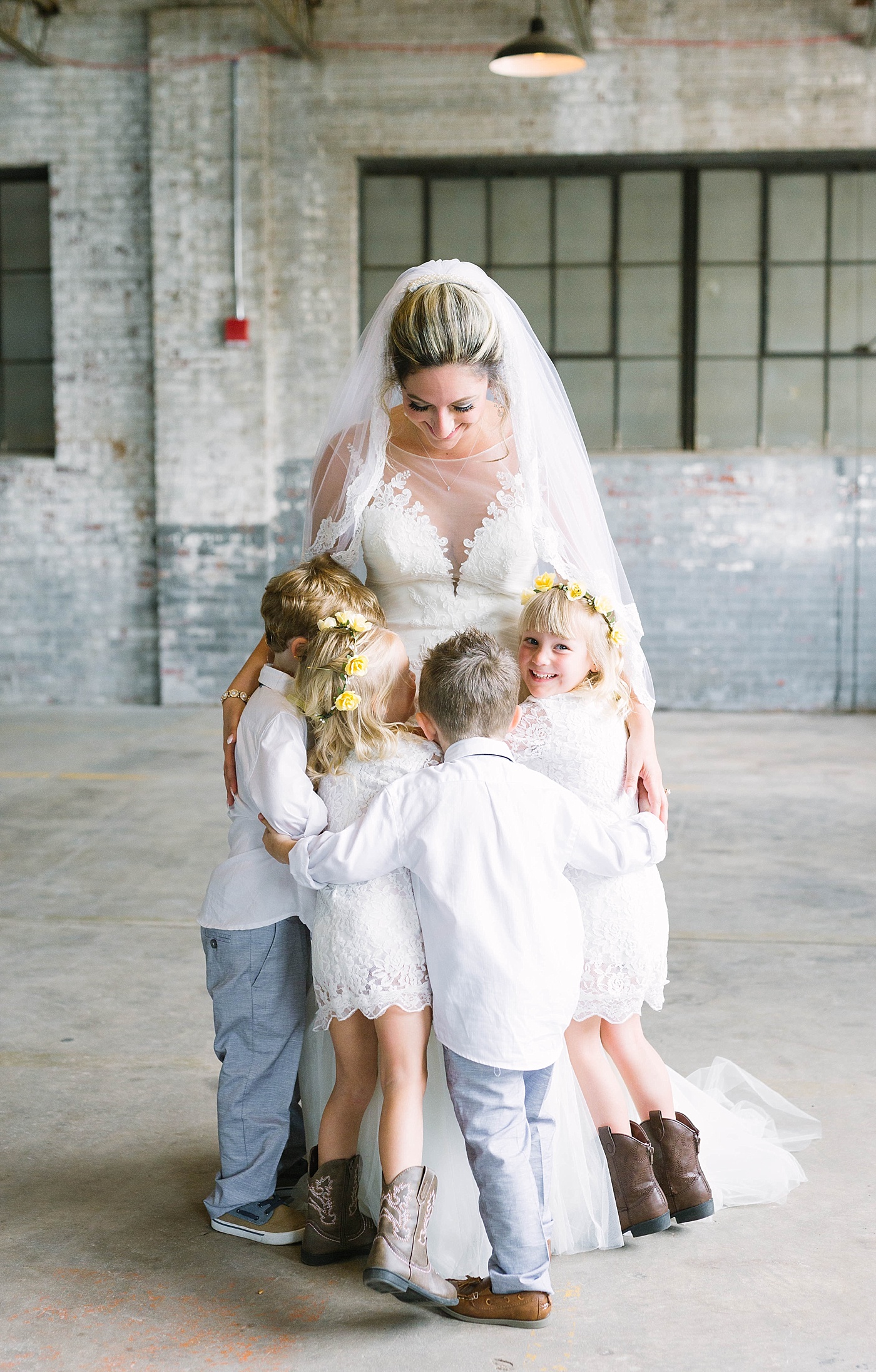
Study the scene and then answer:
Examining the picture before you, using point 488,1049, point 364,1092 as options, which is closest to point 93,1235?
point 364,1092

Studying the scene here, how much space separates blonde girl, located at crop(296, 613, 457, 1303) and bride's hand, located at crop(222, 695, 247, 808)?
198 millimetres

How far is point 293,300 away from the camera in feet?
27.7

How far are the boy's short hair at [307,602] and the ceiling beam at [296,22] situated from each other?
6.25 metres

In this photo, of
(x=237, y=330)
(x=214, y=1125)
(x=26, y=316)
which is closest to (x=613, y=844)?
(x=214, y=1125)

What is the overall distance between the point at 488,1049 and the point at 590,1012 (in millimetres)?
331

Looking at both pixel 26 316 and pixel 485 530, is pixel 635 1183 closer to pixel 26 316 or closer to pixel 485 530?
pixel 485 530

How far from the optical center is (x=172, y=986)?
3.72 meters

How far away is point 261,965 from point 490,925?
1.65 ft

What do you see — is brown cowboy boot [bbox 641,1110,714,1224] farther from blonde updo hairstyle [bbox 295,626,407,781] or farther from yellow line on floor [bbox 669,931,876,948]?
yellow line on floor [bbox 669,931,876,948]

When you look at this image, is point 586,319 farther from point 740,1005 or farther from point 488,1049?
point 488,1049

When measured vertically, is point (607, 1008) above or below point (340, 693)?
below

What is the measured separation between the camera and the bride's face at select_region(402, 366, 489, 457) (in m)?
2.36

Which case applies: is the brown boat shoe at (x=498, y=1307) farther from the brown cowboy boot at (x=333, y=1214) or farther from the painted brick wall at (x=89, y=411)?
the painted brick wall at (x=89, y=411)

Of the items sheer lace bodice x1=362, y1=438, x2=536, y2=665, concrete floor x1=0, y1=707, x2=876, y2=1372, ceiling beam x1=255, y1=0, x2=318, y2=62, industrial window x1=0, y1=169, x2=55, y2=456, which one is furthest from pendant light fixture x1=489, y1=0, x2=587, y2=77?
sheer lace bodice x1=362, y1=438, x2=536, y2=665
